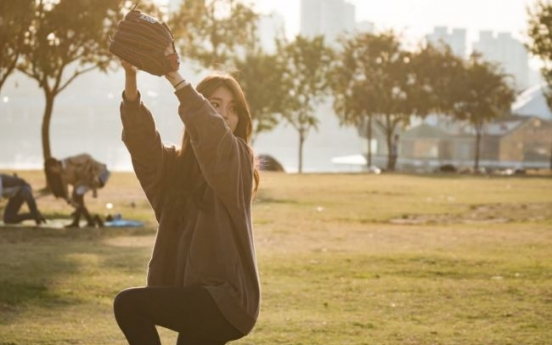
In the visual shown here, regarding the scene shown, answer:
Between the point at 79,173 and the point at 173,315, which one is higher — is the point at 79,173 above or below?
above

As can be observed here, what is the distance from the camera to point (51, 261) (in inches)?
672

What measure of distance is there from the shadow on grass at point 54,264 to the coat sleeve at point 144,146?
634 cm

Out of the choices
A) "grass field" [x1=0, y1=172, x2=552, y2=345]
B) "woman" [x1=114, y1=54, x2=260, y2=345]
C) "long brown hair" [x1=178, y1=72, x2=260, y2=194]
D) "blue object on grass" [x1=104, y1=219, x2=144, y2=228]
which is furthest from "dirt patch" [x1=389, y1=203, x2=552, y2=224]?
"woman" [x1=114, y1=54, x2=260, y2=345]

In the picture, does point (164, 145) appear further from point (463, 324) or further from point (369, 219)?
point (369, 219)

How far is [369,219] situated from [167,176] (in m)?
24.3

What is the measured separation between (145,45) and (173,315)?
1.29m

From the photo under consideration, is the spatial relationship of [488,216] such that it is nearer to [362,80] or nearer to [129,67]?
[129,67]

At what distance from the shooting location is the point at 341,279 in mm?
16000

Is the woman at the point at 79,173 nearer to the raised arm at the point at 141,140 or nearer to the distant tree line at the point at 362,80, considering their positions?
the raised arm at the point at 141,140

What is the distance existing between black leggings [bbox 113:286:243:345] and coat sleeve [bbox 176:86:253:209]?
0.48 m

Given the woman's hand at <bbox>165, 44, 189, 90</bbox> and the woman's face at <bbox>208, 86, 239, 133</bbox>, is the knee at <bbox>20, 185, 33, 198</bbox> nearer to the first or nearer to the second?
the woman's face at <bbox>208, 86, 239, 133</bbox>

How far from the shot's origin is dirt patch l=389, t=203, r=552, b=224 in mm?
29984

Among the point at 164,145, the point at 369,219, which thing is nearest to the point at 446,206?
the point at 369,219

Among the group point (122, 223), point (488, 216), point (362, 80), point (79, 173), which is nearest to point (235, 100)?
point (79, 173)
